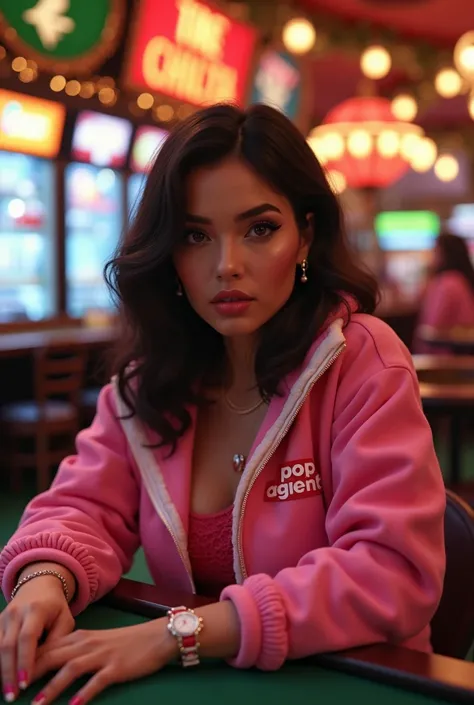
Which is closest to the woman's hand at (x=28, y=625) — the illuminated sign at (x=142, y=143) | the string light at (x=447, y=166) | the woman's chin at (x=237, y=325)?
the woman's chin at (x=237, y=325)

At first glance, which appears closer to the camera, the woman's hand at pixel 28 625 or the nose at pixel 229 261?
the woman's hand at pixel 28 625

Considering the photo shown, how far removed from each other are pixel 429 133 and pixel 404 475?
10.8 metres

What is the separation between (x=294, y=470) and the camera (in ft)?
3.73

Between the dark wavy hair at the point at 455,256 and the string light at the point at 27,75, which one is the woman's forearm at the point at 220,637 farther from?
the string light at the point at 27,75

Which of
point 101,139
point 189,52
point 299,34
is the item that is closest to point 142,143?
point 101,139

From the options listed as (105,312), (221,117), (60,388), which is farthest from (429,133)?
→ (221,117)

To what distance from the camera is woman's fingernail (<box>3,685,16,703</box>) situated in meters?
0.82

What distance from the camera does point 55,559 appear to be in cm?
108

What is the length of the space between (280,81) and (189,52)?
1.13 metres

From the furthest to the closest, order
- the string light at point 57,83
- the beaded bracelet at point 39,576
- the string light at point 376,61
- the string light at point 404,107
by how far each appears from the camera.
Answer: the string light at point 404,107 < the string light at point 376,61 < the string light at point 57,83 < the beaded bracelet at point 39,576

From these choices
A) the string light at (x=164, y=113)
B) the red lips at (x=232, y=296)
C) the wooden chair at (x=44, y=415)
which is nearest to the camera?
the red lips at (x=232, y=296)

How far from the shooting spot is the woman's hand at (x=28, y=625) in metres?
0.85

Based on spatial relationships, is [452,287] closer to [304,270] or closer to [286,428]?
[304,270]

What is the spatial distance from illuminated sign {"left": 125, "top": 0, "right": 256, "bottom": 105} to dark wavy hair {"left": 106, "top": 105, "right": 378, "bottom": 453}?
4074 mm
